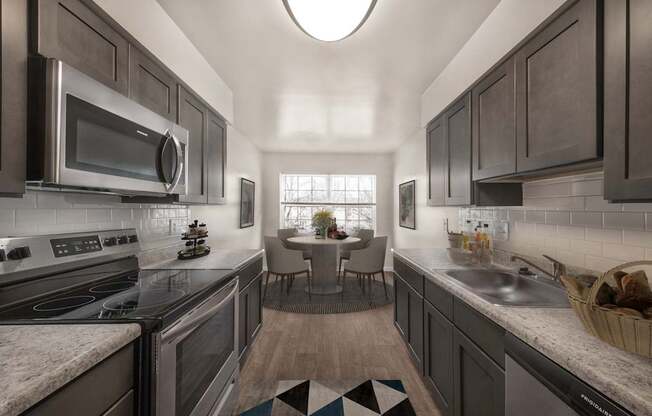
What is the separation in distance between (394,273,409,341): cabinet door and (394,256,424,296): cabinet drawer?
8cm

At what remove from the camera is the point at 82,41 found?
1.07 metres

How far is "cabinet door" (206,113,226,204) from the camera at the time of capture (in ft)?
7.30

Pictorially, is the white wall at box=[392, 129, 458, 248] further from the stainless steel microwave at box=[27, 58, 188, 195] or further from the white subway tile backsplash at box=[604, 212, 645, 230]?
the stainless steel microwave at box=[27, 58, 188, 195]

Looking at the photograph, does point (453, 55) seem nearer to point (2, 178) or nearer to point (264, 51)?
point (264, 51)

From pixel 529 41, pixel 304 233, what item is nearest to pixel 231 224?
pixel 304 233

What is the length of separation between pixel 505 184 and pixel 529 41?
33.6 inches

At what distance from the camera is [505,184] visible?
5.91 feet

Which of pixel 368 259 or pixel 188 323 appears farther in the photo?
pixel 368 259

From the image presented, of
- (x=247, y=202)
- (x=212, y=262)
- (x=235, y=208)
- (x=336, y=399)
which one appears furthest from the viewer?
(x=247, y=202)

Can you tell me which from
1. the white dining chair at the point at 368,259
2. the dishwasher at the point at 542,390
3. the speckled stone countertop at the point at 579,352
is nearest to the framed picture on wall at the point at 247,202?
the white dining chair at the point at 368,259

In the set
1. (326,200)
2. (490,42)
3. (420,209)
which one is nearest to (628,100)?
(490,42)

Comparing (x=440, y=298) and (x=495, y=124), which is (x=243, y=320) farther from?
(x=495, y=124)

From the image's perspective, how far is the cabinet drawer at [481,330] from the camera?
1.05 m

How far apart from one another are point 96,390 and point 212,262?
4.32ft
